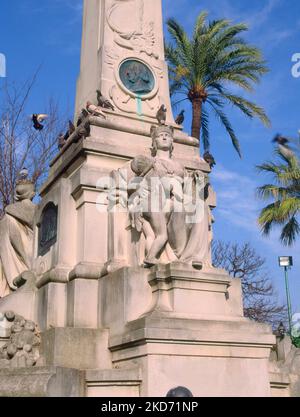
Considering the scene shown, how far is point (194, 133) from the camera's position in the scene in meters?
21.8

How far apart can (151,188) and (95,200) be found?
114 cm

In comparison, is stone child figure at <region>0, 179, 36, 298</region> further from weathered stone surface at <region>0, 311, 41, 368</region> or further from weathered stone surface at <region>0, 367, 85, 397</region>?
weathered stone surface at <region>0, 367, 85, 397</region>

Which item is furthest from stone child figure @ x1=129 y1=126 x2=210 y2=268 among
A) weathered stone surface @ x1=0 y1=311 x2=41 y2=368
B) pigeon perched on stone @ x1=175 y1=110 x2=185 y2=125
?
pigeon perched on stone @ x1=175 y1=110 x2=185 y2=125

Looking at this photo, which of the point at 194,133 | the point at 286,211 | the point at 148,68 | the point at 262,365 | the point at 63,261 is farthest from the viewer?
the point at 194,133

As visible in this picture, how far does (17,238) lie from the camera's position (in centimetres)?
1065

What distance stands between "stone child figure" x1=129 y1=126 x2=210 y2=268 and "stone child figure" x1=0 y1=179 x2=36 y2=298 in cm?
285

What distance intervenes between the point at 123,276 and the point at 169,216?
1153mm

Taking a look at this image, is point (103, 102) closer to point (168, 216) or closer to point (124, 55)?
point (124, 55)

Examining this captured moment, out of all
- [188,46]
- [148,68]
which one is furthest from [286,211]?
[148,68]

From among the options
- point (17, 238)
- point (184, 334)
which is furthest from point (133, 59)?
point (184, 334)

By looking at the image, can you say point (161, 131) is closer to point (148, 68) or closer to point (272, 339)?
point (148, 68)

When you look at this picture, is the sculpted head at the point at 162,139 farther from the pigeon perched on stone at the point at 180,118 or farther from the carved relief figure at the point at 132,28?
the carved relief figure at the point at 132,28

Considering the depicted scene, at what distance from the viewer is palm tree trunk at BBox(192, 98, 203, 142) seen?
2184 cm

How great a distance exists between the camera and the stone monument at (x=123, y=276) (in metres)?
7.24
